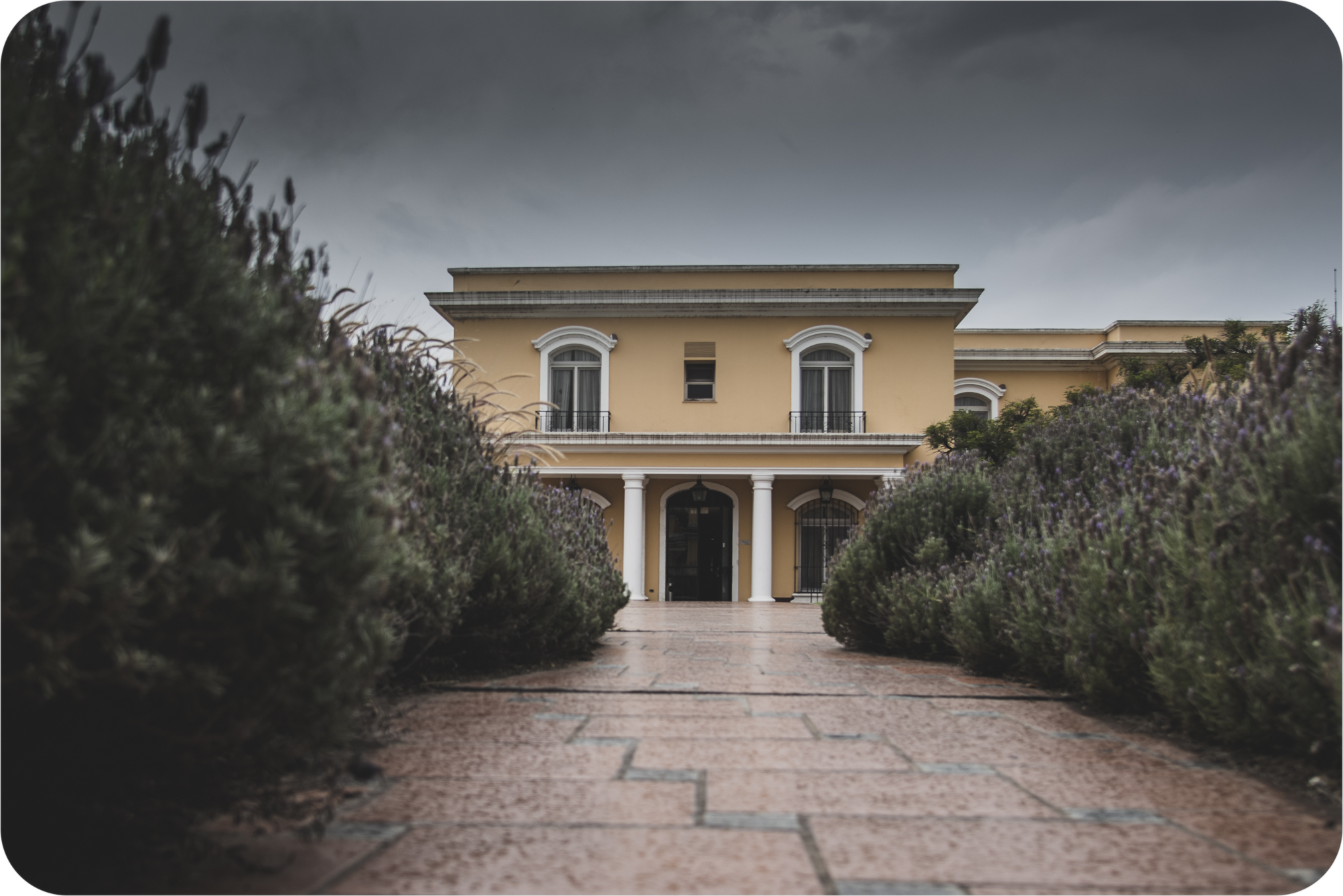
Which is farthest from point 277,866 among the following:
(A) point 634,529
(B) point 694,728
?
(A) point 634,529

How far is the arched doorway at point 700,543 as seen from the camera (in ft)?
65.5

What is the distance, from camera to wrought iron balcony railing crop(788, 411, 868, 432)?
1944 centimetres

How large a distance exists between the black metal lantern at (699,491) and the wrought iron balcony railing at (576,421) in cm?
235

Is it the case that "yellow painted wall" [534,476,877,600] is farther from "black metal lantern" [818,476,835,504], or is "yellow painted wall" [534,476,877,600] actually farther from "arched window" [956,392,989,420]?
"arched window" [956,392,989,420]

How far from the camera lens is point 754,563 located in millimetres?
18375

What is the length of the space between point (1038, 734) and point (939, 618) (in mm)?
2402

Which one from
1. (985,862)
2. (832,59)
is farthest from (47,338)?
(832,59)

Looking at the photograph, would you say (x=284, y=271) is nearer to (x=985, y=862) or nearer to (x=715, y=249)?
(x=985, y=862)

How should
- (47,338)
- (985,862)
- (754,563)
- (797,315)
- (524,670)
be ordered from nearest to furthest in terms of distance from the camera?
(47,338) < (985,862) < (524,670) < (754,563) < (797,315)

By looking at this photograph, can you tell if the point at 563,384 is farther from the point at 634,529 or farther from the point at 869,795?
the point at 869,795

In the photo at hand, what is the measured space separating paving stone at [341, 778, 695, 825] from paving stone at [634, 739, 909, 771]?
306 millimetres

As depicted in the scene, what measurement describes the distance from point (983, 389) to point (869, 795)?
21.4m

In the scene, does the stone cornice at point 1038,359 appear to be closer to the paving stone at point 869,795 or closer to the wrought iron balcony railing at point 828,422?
the wrought iron balcony railing at point 828,422

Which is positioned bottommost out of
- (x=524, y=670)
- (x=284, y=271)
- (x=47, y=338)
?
(x=524, y=670)
